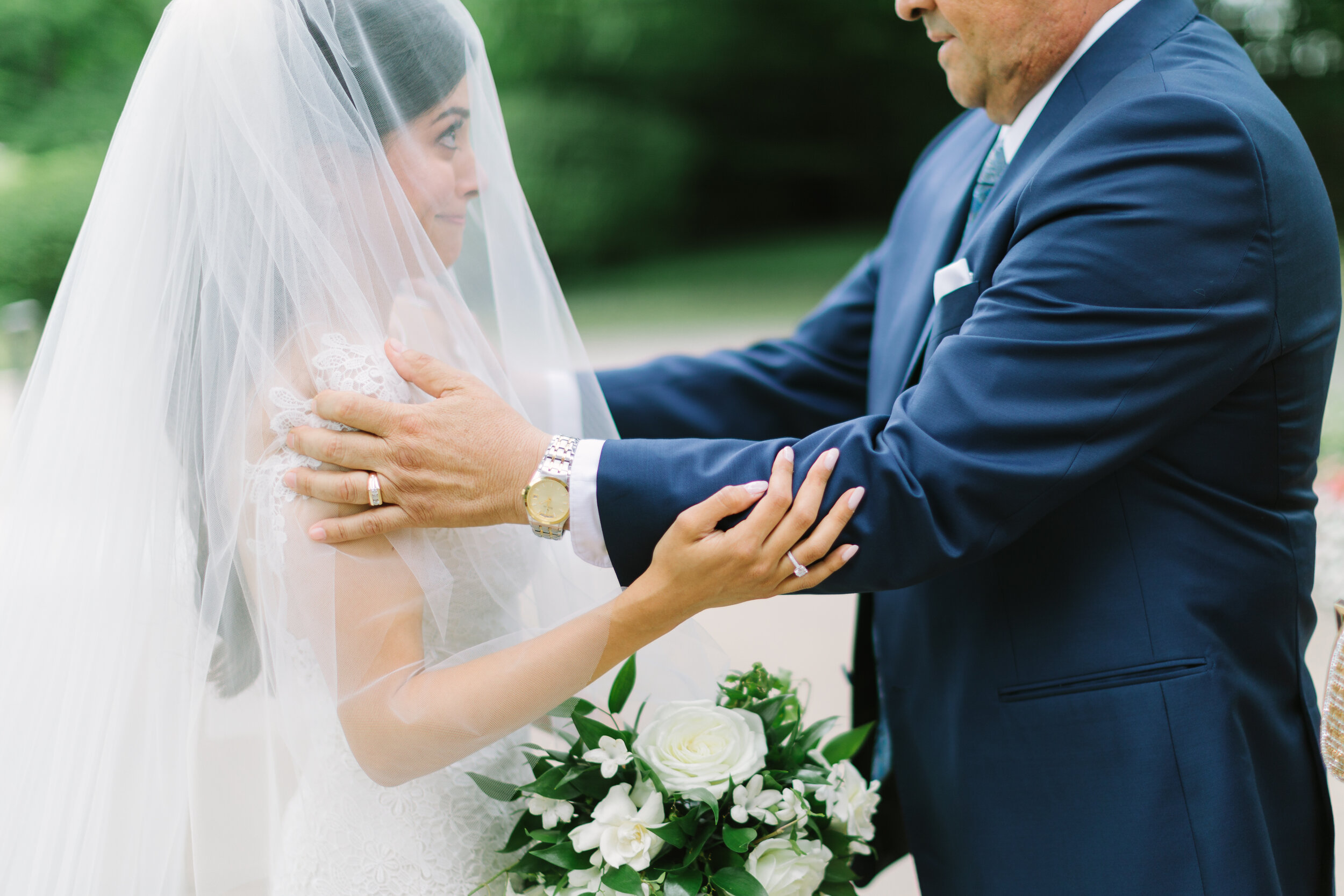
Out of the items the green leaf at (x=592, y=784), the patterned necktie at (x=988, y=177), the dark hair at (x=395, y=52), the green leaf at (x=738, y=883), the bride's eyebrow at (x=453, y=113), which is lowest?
the green leaf at (x=738, y=883)

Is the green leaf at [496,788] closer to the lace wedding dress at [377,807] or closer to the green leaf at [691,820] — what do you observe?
the lace wedding dress at [377,807]

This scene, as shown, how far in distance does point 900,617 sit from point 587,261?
1266 centimetres

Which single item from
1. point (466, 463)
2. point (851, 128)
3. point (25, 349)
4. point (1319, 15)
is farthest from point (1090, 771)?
point (851, 128)

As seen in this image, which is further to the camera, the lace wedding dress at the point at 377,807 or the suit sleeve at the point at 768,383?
the suit sleeve at the point at 768,383

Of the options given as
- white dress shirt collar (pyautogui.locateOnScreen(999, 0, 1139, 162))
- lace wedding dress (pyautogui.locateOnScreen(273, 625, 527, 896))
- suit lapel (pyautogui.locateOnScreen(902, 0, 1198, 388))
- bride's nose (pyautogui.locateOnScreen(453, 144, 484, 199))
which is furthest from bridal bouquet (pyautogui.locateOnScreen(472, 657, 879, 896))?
white dress shirt collar (pyautogui.locateOnScreen(999, 0, 1139, 162))

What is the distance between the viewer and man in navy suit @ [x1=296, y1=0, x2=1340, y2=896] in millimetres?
1524

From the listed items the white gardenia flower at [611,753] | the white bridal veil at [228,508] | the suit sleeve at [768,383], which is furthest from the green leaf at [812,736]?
the suit sleeve at [768,383]

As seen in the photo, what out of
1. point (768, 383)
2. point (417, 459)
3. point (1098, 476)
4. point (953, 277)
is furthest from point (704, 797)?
point (768, 383)

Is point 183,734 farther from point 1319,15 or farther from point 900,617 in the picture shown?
point 1319,15

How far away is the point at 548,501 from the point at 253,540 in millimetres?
440

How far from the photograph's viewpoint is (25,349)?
244 inches

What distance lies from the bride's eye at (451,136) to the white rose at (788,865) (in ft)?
4.00

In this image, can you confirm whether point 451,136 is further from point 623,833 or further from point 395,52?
point 623,833

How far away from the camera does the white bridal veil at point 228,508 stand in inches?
59.7
